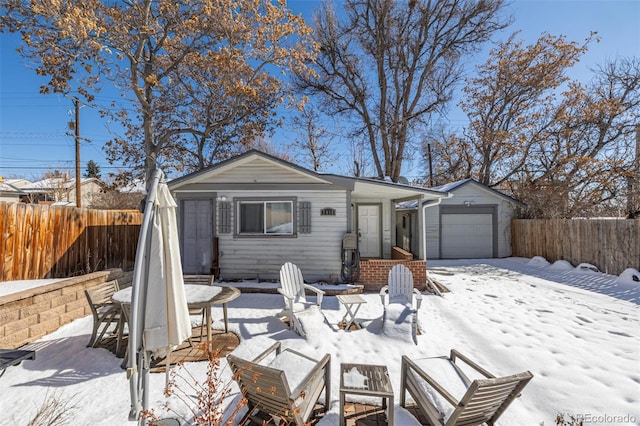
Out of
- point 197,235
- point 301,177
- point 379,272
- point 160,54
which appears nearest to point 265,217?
point 301,177

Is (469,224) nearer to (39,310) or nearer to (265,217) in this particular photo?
(265,217)

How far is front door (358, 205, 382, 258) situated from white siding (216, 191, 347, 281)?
3.22 meters

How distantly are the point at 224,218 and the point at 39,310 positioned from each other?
428 cm

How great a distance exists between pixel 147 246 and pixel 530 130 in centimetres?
1948

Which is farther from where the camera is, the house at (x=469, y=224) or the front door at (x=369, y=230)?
the house at (x=469, y=224)

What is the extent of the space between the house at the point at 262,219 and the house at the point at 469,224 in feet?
19.9

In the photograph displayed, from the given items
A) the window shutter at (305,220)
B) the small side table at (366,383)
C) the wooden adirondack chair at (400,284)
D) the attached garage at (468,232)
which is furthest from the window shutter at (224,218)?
the attached garage at (468,232)

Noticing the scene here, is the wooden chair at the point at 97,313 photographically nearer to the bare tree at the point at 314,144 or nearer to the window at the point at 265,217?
the window at the point at 265,217

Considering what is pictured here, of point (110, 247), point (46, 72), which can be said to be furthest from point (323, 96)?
point (110, 247)

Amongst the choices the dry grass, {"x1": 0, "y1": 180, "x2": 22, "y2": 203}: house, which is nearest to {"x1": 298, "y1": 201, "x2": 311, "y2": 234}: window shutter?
the dry grass

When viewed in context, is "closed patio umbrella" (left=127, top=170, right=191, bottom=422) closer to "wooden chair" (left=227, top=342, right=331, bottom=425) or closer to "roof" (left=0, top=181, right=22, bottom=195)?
"wooden chair" (left=227, top=342, right=331, bottom=425)

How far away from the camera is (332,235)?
8109mm

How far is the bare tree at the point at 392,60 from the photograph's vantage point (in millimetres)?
17047

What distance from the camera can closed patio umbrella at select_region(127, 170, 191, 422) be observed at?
2.26 metres
